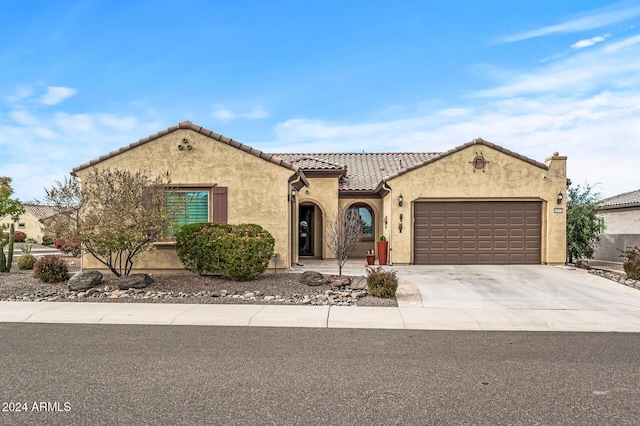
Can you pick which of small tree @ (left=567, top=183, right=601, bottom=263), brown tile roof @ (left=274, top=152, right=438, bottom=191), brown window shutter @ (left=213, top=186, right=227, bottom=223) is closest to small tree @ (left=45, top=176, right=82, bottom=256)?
brown window shutter @ (left=213, top=186, right=227, bottom=223)

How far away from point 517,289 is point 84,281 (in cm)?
1062

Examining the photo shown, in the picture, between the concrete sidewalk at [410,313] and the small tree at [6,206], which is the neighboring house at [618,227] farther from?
the small tree at [6,206]

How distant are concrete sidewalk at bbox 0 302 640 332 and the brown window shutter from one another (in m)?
4.58

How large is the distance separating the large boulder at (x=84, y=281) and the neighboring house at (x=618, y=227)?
19717 mm

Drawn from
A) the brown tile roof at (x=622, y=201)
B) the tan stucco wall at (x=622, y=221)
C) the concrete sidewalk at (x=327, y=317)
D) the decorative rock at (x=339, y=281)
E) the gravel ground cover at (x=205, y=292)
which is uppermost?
the brown tile roof at (x=622, y=201)

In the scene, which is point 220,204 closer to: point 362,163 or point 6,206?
point 6,206

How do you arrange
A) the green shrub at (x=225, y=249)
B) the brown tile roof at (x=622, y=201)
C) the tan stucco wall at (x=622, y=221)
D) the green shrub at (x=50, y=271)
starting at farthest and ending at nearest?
the brown tile roof at (x=622, y=201)
the tan stucco wall at (x=622, y=221)
the green shrub at (x=50, y=271)
the green shrub at (x=225, y=249)

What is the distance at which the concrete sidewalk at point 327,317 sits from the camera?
796 centimetres

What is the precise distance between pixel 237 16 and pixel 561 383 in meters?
13.1

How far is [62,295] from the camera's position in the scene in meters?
10.8

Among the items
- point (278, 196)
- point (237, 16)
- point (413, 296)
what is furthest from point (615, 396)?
point (237, 16)

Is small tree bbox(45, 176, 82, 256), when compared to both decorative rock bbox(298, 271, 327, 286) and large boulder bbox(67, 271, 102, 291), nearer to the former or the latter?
large boulder bbox(67, 271, 102, 291)

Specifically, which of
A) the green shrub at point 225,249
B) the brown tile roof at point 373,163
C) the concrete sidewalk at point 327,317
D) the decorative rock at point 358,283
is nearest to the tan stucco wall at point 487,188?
the brown tile roof at point 373,163

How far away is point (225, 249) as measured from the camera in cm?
1191
